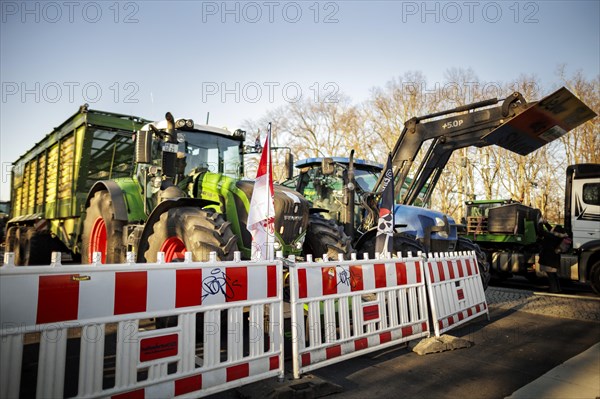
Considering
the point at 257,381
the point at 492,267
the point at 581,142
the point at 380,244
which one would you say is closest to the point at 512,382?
the point at 257,381

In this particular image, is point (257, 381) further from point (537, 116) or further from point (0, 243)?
point (0, 243)

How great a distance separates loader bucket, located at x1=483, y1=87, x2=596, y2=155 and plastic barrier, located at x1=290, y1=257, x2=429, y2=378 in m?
4.53

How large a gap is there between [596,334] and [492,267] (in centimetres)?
671

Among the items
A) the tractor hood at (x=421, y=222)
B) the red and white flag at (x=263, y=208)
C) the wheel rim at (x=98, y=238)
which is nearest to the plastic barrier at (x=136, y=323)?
the red and white flag at (x=263, y=208)

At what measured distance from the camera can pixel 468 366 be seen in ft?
13.1

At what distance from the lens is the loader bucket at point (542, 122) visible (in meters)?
7.34

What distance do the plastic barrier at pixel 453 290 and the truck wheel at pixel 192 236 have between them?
2528 millimetres

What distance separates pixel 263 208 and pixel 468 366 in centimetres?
265

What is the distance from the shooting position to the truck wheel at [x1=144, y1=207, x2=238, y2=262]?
13.6ft

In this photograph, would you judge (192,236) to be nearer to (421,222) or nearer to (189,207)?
(189,207)

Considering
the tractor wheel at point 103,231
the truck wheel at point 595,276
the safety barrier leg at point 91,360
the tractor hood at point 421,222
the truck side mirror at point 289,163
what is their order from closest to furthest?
the safety barrier leg at point 91,360 → the tractor wheel at point 103,231 → the truck side mirror at point 289,163 → the tractor hood at point 421,222 → the truck wheel at point 595,276

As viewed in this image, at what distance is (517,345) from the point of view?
488 cm

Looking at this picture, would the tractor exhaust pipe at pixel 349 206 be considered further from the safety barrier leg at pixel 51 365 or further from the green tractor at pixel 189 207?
the safety barrier leg at pixel 51 365

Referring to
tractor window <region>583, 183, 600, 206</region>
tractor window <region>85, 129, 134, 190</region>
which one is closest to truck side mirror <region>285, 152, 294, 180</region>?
tractor window <region>85, 129, 134, 190</region>
